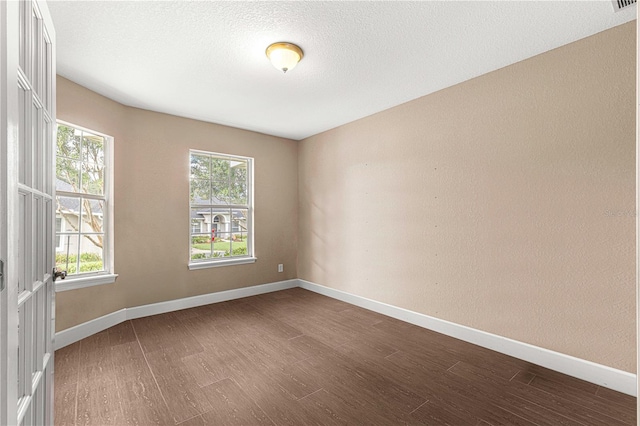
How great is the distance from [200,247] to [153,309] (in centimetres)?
96

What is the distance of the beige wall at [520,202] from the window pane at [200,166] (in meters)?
2.25

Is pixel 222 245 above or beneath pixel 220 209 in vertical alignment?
beneath

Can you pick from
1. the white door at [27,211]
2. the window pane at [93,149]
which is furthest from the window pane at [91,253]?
the white door at [27,211]

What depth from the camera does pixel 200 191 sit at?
4172 mm

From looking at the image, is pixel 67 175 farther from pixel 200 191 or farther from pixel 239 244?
pixel 239 244

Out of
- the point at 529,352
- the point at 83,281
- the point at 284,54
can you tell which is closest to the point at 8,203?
the point at 284,54

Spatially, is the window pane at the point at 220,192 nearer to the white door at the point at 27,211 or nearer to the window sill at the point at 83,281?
the window sill at the point at 83,281

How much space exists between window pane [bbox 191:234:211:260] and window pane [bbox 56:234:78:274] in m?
1.29

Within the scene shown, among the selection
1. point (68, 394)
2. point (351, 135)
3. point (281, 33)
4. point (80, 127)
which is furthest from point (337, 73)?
point (68, 394)

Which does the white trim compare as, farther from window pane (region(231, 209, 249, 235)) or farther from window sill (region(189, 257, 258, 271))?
window pane (region(231, 209, 249, 235))

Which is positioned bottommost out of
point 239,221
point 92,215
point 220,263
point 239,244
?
point 220,263

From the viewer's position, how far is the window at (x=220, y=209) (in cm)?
412

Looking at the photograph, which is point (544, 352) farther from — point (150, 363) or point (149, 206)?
point (149, 206)

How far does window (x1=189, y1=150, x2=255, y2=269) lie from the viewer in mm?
4121
